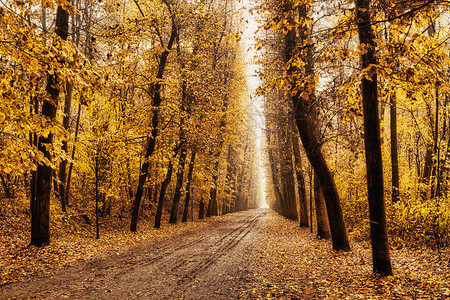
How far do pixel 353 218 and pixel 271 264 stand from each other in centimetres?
821

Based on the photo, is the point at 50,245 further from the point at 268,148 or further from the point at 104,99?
the point at 268,148

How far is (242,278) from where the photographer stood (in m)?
6.39

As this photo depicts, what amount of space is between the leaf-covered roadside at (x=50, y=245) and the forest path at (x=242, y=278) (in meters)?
0.71

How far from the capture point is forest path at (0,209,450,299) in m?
5.25

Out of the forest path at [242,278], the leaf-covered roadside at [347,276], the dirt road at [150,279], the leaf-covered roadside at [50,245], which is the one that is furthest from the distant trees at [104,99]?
the leaf-covered roadside at [347,276]

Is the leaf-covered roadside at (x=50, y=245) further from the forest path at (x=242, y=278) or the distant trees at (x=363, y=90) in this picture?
the distant trees at (x=363, y=90)

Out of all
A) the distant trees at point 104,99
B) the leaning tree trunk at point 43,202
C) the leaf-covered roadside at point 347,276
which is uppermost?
the distant trees at point 104,99

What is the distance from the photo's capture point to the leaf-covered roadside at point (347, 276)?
527 centimetres

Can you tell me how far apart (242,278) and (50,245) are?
705cm

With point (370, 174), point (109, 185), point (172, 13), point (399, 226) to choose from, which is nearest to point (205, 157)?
point (109, 185)

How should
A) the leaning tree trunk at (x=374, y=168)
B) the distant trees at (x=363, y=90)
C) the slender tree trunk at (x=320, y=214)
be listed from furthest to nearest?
the slender tree trunk at (x=320, y=214)
the leaning tree trunk at (x=374, y=168)
the distant trees at (x=363, y=90)

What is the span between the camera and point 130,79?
1399 centimetres

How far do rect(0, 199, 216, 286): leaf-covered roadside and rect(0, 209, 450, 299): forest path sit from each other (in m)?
0.71

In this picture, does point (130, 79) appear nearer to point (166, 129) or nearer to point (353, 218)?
point (166, 129)
